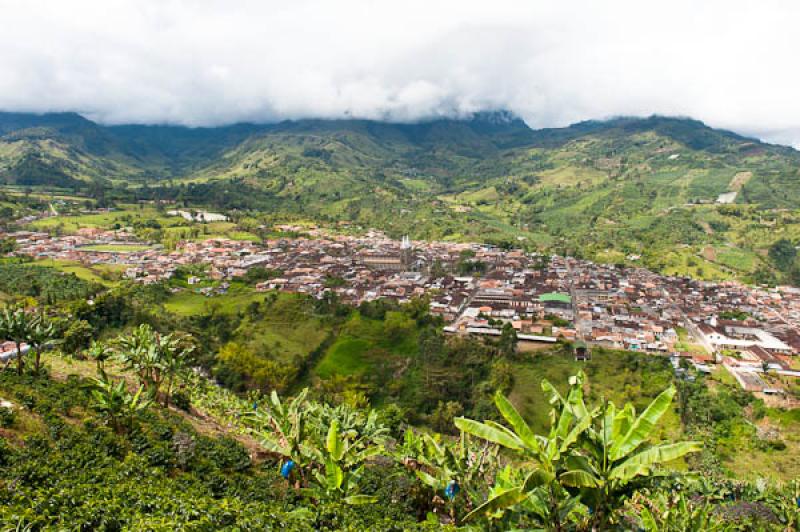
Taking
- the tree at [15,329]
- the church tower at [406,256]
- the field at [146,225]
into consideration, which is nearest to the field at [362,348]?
the tree at [15,329]

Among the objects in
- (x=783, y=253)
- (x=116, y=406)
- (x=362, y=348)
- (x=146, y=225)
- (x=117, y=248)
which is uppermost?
(x=116, y=406)

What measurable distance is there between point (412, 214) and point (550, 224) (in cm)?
3565

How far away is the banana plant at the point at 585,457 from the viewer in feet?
16.2

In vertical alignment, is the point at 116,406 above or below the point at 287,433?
below

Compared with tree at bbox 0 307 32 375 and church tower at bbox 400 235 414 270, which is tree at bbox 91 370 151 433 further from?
church tower at bbox 400 235 414 270

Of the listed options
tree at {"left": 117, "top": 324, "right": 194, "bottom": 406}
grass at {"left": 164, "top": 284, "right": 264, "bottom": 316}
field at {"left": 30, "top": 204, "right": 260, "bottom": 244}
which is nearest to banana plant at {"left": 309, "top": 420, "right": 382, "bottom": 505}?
tree at {"left": 117, "top": 324, "right": 194, "bottom": 406}

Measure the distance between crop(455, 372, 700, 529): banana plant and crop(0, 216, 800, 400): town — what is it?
3385 cm

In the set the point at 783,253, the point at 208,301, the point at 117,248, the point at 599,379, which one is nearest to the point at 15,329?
the point at 208,301

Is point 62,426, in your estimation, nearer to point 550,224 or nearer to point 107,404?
point 107,404

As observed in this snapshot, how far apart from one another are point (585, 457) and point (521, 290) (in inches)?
2027

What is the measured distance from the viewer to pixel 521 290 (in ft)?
180

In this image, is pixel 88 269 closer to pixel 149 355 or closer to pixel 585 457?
pixel 149 355

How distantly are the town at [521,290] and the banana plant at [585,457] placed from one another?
33.8m

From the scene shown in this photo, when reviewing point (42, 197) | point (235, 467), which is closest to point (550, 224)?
point (235, 467)
